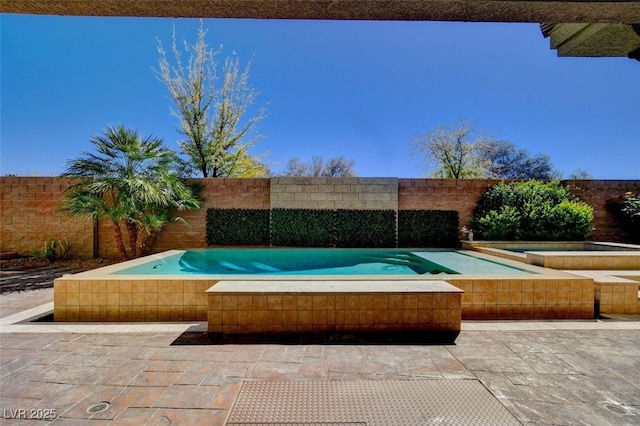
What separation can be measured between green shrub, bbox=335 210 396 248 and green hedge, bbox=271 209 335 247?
0.32m

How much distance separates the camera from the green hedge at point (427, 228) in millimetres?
9516

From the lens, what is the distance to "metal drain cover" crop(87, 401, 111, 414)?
1.99 m

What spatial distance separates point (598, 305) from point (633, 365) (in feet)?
5.77

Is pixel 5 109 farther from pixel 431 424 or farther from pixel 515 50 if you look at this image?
pixel 515 50

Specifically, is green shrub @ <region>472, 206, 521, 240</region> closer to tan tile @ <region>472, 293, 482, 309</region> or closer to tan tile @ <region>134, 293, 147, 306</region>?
tan tile @ <region>472, 293, 482, 309</region>

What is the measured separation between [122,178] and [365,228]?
6.79 metres

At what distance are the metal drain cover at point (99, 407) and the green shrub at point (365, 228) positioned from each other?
7.70 meters

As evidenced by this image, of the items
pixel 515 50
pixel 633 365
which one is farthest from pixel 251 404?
pixel 515 50

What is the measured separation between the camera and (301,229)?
949cm

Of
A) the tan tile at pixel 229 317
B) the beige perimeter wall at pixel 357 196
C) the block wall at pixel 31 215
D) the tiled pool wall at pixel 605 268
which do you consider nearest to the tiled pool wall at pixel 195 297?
the tiled pool wall at pixel 605 268

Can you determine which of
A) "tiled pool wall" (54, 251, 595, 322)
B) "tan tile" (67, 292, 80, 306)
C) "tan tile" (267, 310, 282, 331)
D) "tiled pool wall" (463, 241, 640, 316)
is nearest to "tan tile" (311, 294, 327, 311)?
"tan tile" (267, 310, 282, 331)

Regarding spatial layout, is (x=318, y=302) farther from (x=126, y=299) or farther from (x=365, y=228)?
(x=365, y=228)

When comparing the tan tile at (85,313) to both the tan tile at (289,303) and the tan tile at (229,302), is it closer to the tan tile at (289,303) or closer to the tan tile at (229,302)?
the tan tile at (229,302)

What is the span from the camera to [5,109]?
5.23m
